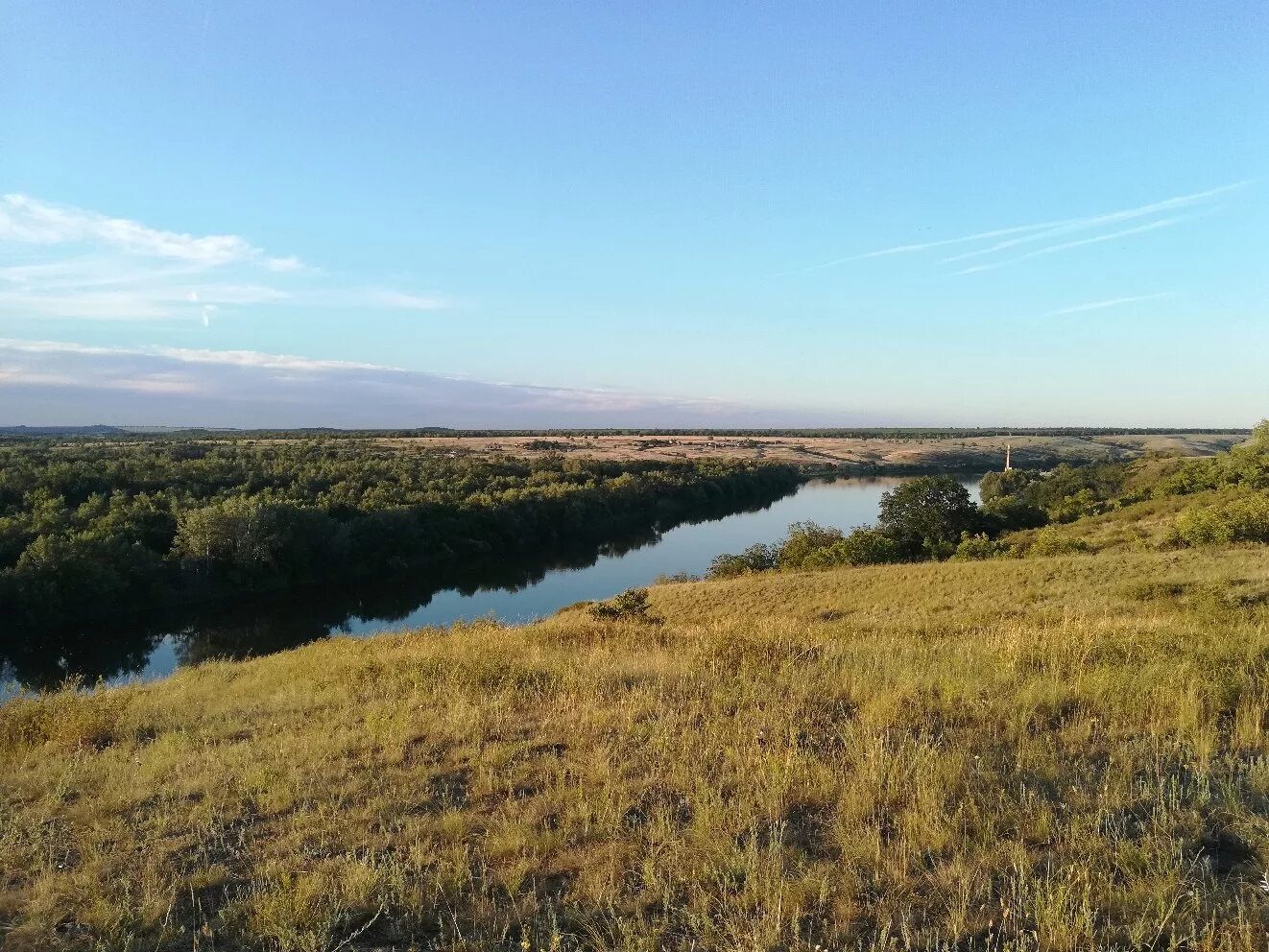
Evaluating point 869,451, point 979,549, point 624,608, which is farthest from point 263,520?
point 869,451

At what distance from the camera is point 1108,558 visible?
69.8 ft

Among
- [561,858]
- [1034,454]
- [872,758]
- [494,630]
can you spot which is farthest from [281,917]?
[1034,454]

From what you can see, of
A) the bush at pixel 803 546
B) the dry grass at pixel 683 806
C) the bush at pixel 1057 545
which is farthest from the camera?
the bush at pixel 803 546

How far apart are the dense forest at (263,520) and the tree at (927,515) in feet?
72.2

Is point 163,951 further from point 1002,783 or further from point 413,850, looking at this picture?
point 1002,783

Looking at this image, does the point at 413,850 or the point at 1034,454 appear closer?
the point at 413,850

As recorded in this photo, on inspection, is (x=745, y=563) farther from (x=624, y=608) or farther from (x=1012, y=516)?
(x=624, y=608)

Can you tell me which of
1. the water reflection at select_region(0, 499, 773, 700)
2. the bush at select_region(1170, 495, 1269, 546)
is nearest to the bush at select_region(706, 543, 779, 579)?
the water reflection at select_region(0, 499, 773, 700)

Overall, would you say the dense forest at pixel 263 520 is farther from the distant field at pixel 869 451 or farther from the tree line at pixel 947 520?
the distant field at pixel 869 451

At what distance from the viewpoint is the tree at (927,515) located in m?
34.3

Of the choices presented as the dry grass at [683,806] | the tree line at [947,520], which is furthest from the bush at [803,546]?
the dry grass at [683,806]

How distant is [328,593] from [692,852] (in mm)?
A: 33992

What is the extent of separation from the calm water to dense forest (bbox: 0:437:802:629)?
1569mm

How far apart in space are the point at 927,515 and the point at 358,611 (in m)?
27.4
